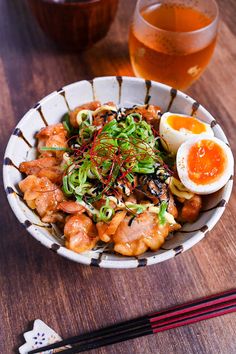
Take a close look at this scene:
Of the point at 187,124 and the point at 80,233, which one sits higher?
the point at 187,124

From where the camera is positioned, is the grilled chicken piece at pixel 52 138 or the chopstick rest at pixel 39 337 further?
the grilled chicken piece at pixel 52 138

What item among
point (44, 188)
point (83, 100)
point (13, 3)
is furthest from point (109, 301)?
point (13, 3)

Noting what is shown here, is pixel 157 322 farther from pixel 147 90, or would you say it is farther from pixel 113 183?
pixel 147 90

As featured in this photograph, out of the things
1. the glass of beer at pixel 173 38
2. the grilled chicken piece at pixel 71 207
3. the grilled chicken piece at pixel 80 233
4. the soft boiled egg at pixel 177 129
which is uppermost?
the glass of beer at pixel 173 38

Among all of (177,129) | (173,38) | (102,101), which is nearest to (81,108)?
(102,101)

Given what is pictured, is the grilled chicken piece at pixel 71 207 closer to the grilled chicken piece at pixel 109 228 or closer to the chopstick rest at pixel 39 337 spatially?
the grilled chicken piece at pixel 109 228

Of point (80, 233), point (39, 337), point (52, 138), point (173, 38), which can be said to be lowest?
point (39, 337)

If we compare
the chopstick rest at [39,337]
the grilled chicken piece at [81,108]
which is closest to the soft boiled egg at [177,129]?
the grilled chicken piece at [81,108]
